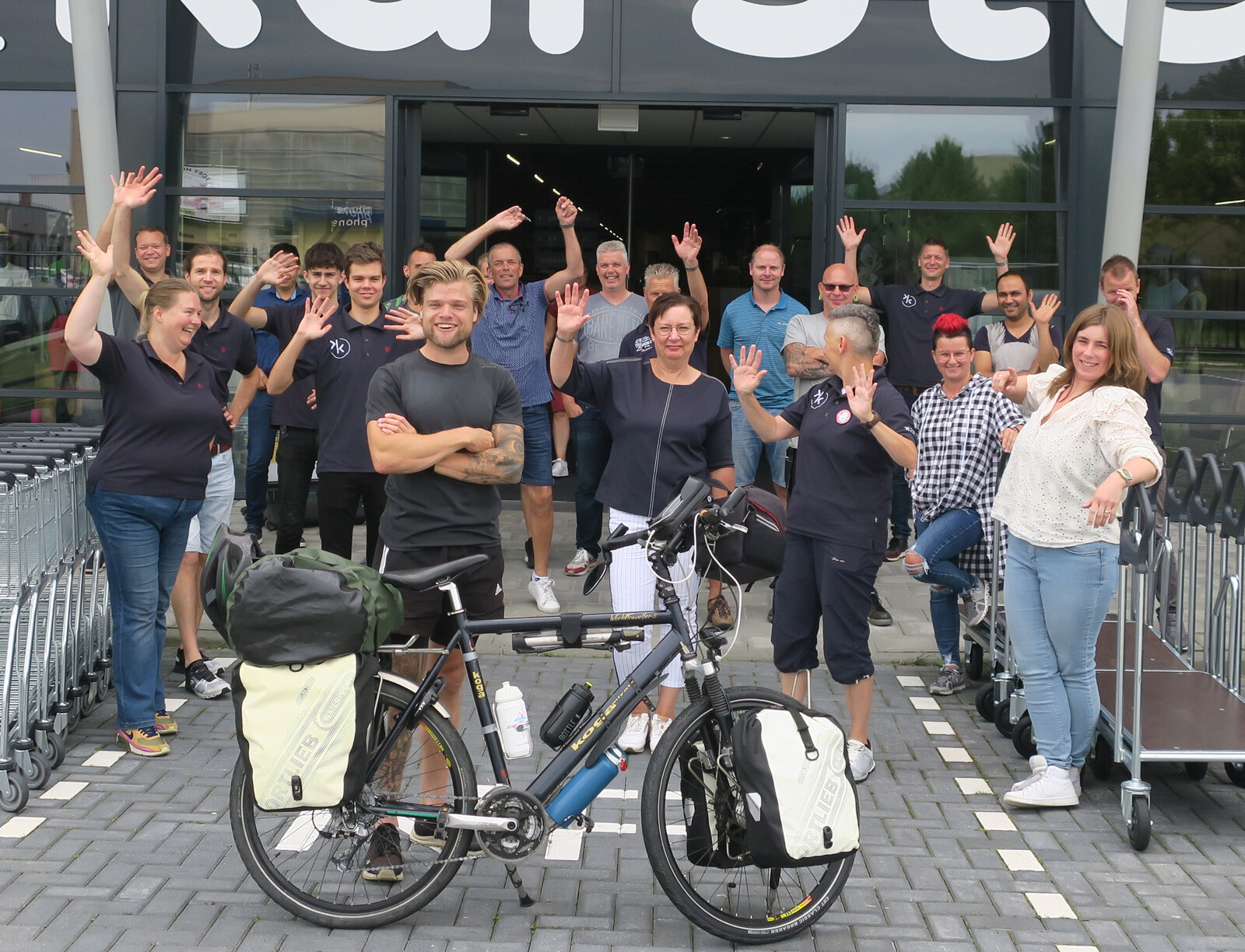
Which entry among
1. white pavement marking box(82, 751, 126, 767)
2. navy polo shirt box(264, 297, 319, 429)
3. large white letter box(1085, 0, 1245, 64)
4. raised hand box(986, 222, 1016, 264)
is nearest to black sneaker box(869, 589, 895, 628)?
raised hand box(986, 222, 1016, 264)

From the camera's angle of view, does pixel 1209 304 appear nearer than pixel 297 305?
No

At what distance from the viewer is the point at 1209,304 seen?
9477mm

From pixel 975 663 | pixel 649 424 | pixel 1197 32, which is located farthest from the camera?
pixel 1197 32

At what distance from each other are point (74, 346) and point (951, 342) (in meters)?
3.67

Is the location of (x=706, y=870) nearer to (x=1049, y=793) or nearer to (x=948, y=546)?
(x=1049, y=793)

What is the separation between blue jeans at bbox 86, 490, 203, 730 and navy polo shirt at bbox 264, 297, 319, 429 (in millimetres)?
1523

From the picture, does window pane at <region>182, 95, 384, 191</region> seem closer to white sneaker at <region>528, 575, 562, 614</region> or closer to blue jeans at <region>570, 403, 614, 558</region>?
blue jeans at <region>570, 403, 614, 558</region>

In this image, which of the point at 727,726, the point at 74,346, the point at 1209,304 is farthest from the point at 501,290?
the point at 1209,304

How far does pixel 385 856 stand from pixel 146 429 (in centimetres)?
209

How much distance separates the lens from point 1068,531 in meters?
4.59

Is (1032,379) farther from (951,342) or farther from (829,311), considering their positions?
(829,311)

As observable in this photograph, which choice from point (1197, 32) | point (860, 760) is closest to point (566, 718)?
point (860, 760)

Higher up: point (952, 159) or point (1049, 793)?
point (952, 159)

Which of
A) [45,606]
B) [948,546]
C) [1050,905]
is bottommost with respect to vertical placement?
[1050,905]
